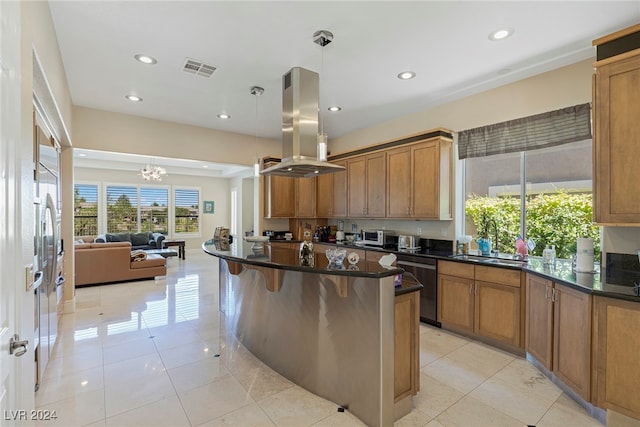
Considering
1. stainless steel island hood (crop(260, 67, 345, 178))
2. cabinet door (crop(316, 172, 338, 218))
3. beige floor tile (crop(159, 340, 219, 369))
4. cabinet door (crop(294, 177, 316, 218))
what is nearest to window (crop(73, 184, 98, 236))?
cabinet door (crop(294, 177, 316, 218))

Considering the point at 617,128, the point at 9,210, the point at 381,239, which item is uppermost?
the point at 617,128

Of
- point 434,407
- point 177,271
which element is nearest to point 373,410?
point 434,407

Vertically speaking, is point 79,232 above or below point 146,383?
above

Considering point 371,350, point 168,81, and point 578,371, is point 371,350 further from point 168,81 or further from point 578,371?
point 168,81

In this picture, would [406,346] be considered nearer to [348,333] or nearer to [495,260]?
[348,333]

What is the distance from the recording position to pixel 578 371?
221 cm

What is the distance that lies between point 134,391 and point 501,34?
168 inches

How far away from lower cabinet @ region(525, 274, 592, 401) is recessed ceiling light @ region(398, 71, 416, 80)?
2423 millimetres

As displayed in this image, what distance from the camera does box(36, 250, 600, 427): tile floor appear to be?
2.08 meters

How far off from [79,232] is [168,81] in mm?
7759

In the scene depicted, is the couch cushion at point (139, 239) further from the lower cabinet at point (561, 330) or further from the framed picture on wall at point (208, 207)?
the lower cabinet at point (561, 330)

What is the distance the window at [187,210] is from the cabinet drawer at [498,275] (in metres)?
9.66

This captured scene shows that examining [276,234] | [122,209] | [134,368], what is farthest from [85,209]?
[134,368]

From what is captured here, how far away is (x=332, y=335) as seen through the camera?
2238mm
